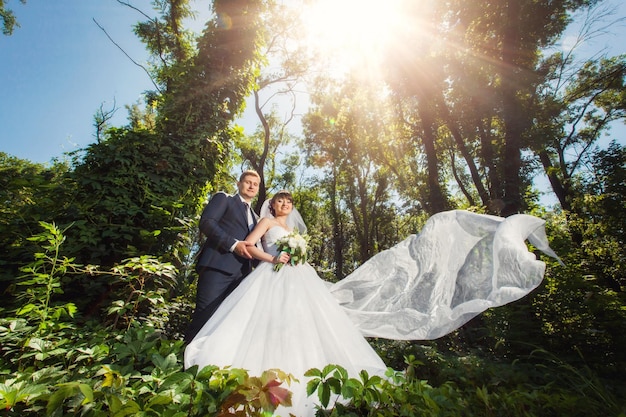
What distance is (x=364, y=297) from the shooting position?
3.53 m

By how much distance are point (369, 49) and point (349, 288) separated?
11390mm

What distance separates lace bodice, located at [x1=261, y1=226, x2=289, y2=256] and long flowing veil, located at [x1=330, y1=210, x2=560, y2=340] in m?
0.99

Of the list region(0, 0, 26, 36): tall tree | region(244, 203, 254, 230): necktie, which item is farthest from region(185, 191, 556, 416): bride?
region(0, 0, 26, 36): tall tree

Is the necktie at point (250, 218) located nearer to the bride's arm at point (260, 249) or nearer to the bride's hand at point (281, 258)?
the bride's arm at point (260, 249)

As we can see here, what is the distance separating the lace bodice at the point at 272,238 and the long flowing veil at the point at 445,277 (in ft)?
3.25

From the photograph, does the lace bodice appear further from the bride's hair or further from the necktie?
the bride's hair

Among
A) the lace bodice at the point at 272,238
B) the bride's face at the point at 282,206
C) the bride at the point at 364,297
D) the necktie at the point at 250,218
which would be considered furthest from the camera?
the bride's face at the point at 282,206

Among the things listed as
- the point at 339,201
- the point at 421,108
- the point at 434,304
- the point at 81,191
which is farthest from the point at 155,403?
the point at 339,201

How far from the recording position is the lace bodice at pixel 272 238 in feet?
11.1

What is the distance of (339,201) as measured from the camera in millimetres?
29406

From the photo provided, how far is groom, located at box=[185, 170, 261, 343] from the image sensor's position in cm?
307

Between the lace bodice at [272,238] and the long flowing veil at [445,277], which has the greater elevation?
the lace bodice at [272,238]

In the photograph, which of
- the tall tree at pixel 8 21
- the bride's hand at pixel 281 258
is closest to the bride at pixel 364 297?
the bride's hand at pixel 281 258

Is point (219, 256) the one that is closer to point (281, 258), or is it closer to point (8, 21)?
point (281, 258)
